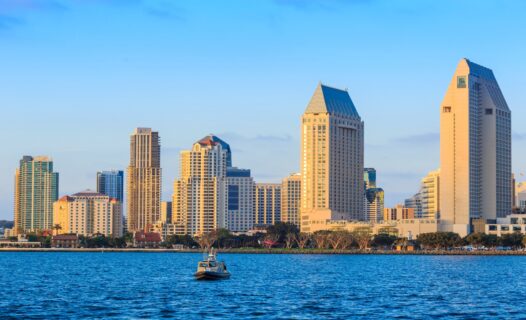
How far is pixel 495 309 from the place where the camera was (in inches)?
4070

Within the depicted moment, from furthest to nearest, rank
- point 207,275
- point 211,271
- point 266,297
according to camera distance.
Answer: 1. point 211,271
2. point 207,275
3. point 266,297

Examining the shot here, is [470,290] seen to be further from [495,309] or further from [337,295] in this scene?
[495,309]

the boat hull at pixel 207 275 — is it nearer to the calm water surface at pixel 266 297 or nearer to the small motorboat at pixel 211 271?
the small motorboat at pixel 211 271

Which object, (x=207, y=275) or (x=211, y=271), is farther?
(x=211, y=271)

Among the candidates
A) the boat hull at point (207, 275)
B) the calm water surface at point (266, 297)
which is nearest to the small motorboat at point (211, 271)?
the boat hull at point (207, 275)

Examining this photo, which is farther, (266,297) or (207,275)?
(207,275)

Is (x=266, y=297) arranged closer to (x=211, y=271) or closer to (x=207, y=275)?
(x=207, y=275)

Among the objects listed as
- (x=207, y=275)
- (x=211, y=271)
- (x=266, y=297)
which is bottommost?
(x=266, y=297)

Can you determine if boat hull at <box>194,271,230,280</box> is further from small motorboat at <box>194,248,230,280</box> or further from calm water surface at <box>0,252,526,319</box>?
calm water surface at <box>0,252,526,319</box>

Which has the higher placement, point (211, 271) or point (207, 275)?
point (211, 271)

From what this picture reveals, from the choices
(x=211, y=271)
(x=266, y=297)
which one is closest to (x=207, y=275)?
(x=211, y=271)

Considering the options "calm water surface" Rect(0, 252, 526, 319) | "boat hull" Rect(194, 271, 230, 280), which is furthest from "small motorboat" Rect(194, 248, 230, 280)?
"calm water surface" Rect(0, 252, 526, 319)

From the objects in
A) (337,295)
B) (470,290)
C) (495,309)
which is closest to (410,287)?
(470,290)

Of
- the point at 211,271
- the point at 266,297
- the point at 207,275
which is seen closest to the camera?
the point at 266,297
